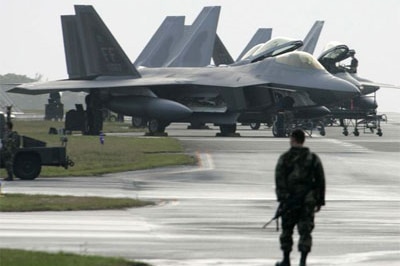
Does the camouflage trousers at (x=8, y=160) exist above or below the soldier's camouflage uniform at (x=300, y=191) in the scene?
below

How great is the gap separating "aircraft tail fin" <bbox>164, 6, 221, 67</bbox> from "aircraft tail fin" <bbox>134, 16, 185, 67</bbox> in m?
5.72

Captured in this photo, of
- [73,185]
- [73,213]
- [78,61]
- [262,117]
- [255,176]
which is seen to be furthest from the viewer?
[78,61]

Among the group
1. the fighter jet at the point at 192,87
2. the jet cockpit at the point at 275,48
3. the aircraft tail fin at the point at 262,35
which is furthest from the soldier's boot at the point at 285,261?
the aircraft tail fin at the point at 262,35

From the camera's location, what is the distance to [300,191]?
14969mm

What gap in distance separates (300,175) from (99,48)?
46.4 m

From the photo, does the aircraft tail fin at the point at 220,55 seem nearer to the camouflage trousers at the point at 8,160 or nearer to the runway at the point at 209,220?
the runway at the point at 209,220

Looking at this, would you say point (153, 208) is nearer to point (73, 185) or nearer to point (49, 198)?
point (49, 198)

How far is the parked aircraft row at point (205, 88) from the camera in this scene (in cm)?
5719

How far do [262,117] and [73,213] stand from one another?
1518 inches

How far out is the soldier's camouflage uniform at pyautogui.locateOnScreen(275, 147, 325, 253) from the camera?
14.9 m

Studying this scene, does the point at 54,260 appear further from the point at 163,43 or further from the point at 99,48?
the point at 163,43

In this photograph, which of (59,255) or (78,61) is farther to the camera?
(78,61)

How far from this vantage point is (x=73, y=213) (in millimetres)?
22125

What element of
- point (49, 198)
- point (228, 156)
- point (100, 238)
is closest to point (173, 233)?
point (100, 238)
